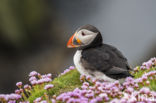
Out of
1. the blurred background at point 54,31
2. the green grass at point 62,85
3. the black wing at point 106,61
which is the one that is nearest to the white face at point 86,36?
the black wing at point 106,61

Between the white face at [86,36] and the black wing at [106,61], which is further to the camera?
the white face at [86,36]

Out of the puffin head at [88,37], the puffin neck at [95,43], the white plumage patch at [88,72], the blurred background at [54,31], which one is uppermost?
the blurred background at [54,31]

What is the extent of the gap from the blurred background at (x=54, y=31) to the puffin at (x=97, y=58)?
30.2 ft

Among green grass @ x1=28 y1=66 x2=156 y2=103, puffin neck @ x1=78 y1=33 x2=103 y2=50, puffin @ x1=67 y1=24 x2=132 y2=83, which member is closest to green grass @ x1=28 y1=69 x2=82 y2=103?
green grass @ x1=28 y1=66 x2=156 y2=103

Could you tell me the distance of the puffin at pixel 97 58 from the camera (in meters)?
7.32

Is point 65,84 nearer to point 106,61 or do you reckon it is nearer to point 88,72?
point 88,72

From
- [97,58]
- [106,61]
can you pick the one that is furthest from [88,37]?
[106,61]

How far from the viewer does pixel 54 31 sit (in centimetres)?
2280

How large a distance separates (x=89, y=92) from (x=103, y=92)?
0.27 metres

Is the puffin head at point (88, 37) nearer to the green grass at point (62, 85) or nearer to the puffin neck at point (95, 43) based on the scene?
the puffin neck at point (95, 43)

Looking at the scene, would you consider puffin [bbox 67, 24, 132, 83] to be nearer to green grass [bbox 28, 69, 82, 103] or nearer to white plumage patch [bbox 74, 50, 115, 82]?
white plumage patch [bbox 74, 50, 115, 82]

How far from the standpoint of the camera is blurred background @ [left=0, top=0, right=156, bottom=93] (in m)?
20.4

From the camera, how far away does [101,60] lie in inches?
292

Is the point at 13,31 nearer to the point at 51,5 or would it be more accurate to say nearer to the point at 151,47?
the point at 51,5
